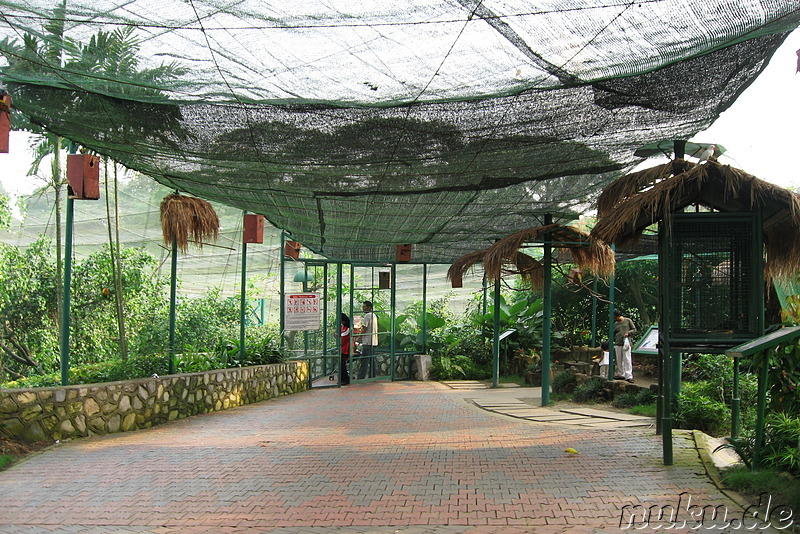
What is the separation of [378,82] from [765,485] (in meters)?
4.27

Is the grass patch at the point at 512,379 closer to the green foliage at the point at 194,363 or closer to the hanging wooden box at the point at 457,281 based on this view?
the hanging wooden box at the point at 457,281

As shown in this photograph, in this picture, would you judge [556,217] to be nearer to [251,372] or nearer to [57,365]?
[251,372]

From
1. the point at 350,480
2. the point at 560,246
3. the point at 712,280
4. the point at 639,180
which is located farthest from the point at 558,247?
the point at 350,480

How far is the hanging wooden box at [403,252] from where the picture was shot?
15.1 m

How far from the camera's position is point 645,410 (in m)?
9.22

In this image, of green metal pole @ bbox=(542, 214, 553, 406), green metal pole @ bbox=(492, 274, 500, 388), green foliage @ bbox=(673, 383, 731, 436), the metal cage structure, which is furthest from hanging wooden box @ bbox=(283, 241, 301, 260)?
the metal cage structure

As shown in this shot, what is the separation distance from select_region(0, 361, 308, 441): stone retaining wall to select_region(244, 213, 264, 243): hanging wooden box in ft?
7.11

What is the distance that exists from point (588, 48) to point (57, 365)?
38.0 feet

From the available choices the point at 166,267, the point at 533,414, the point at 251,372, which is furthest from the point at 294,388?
the point at 166,267

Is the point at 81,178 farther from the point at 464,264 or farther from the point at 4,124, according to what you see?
the point at 464,264

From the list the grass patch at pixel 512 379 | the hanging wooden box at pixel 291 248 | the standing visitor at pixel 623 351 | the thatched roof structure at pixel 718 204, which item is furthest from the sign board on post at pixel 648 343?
the hanging wooden box at pixel 291 248

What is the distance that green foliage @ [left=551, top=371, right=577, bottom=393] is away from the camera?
11984 millimetres

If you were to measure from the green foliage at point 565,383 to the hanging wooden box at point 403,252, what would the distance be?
451cm

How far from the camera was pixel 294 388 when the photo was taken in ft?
45.8
